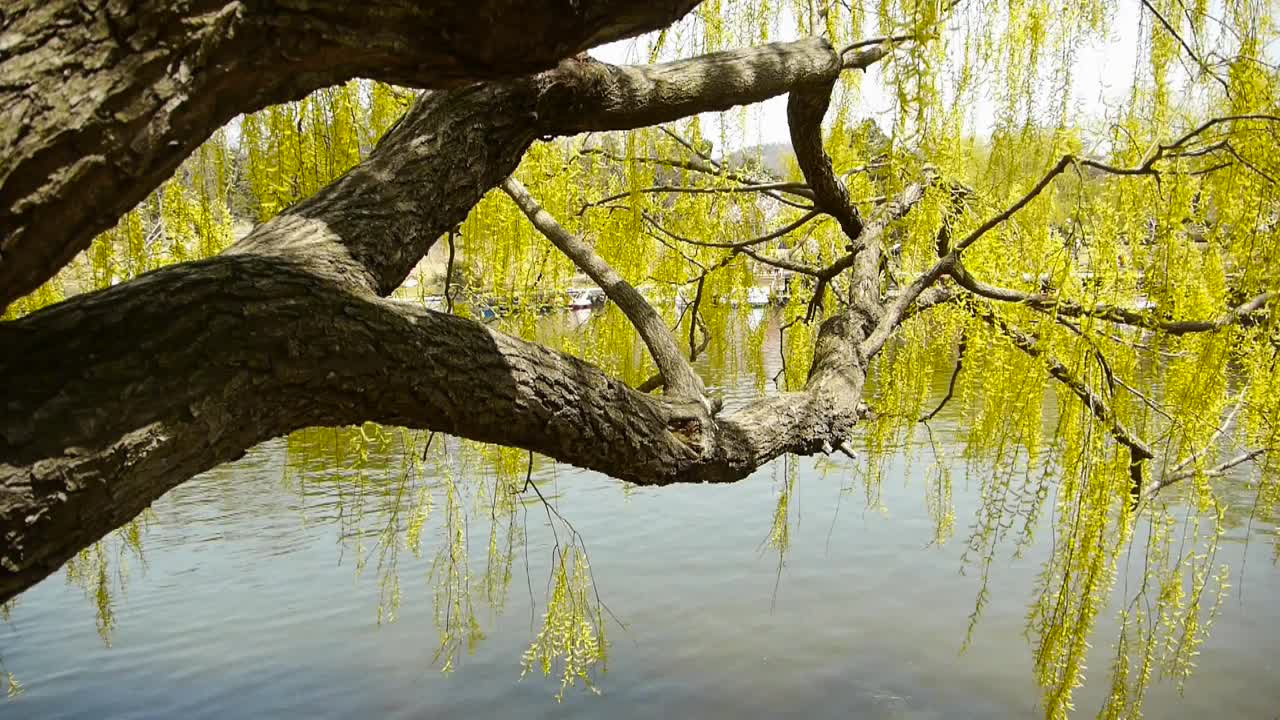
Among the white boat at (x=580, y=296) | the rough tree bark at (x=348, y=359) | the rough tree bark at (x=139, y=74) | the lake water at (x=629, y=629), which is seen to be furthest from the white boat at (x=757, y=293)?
the rough tree bark at (x=139, y=74)

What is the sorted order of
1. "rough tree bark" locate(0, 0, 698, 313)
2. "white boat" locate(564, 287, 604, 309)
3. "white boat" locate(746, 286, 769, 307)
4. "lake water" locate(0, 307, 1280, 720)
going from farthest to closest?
"lake water" locate(0, 307, 1280, 720) < "white boat" locate(746, 286, 769, 307) < "white boat" locate(564, 287, 604, 309) < "rough tree bark" locate(0, 0, 698, 313)

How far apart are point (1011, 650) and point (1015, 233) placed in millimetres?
2025

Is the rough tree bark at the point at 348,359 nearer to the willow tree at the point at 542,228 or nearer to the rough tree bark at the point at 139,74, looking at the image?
the willow tree at the point at 542,228

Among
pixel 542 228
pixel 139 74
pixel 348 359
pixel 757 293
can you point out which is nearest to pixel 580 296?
pixel 542 228

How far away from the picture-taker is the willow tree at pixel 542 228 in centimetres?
81

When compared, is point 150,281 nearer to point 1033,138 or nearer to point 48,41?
point 48,41

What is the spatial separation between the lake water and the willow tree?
91 cm

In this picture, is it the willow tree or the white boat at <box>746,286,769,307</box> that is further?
the white boat at <box>746,286,769,307</box>

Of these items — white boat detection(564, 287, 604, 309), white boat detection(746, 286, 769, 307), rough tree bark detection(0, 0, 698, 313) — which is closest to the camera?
rough tree bark detection(0, 0, 698, 313)

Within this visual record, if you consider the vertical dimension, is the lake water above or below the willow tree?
below

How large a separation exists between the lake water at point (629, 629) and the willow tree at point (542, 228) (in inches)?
35.7

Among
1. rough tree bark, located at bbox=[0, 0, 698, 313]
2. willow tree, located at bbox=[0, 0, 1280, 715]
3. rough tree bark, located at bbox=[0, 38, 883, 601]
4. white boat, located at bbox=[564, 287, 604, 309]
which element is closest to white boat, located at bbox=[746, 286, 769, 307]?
willow tree, located at bbox=[0, 0, 1280, 715]

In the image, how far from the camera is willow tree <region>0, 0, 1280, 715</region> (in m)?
0.81

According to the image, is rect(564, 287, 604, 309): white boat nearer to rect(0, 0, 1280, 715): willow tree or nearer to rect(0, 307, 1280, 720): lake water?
rect(0, 0, 1280, 715): willow tree
